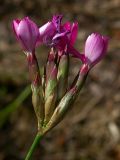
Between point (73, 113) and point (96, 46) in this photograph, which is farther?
point (73, 113)

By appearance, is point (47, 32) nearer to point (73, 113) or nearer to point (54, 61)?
point (54, 61)

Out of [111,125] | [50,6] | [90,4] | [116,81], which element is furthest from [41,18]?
[111,125]

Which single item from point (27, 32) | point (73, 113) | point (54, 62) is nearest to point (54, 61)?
point (54, 62)

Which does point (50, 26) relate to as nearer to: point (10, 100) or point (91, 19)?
point (10, 100)

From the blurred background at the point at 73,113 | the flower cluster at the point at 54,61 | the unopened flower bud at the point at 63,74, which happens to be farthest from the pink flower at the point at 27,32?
the blurred background at the point at 73,113

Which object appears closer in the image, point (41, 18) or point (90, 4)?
point (41, 18)

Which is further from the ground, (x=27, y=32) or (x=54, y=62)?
(x=27, y=32)
